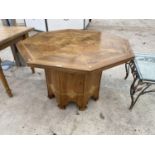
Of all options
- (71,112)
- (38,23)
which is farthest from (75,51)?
(38,23)

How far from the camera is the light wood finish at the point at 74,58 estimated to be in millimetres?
1175

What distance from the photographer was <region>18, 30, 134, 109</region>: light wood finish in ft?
3.85

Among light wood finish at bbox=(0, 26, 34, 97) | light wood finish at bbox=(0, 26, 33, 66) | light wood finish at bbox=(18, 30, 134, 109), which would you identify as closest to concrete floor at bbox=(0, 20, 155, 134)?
light wood finish at bbox=(18, 30, 134, 109)

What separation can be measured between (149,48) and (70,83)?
6.89 feet

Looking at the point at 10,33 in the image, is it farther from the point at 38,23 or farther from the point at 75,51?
the point at 38,23

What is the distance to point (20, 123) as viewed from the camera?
1.54m

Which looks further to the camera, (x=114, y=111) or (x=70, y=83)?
(x=114, y=111)

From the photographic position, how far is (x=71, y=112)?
166cm

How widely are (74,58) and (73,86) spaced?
325 millimetres

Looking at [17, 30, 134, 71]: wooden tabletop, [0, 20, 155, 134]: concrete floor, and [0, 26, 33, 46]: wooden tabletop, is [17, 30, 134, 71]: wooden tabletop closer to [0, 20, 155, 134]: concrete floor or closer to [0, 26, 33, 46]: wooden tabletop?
[0, 26, 33, 46]: wooden tabletop

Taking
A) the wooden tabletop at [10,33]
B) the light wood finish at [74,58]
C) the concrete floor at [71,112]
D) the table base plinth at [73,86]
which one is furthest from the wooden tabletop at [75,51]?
the concrete floor at [71,112]

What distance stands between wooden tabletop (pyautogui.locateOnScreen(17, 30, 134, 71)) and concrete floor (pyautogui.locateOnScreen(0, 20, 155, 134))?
2.06ft
